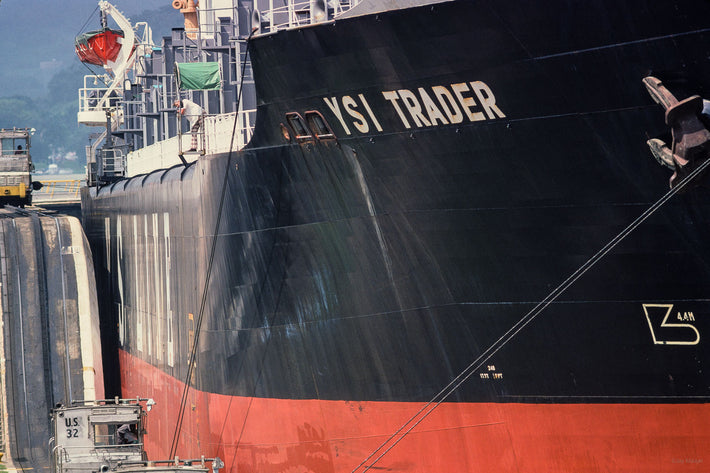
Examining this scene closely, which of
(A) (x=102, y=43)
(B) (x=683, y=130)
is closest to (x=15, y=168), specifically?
(A) (x=102, y=43)

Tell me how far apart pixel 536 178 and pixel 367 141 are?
2.30m

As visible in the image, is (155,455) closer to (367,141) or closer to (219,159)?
(219,159)

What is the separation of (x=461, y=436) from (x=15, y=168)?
40252 mm

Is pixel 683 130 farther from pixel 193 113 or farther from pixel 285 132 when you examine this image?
pixel 193 113

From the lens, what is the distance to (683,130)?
29.1 ft

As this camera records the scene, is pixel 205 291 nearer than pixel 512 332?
No

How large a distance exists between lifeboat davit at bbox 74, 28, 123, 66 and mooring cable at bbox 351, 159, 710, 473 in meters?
33.4

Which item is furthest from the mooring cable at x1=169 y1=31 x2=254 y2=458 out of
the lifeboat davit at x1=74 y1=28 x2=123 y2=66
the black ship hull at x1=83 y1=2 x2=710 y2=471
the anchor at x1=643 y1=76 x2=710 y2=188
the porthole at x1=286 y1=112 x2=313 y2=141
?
the lifeboat davit at x1=74 y1=28 x2=123 y2=66

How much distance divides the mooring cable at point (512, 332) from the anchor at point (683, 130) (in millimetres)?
102

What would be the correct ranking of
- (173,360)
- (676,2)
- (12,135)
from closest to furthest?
(676,2), (173,360), (12,135)

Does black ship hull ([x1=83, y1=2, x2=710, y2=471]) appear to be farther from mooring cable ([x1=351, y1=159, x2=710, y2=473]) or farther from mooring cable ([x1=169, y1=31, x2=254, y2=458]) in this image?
mooring cable ([x1=169, y1=31, x2=254, y2=458])

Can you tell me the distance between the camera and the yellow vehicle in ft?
146

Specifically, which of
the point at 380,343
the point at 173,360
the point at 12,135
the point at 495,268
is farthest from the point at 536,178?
the point at 12,135

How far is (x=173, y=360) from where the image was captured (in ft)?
58.6
